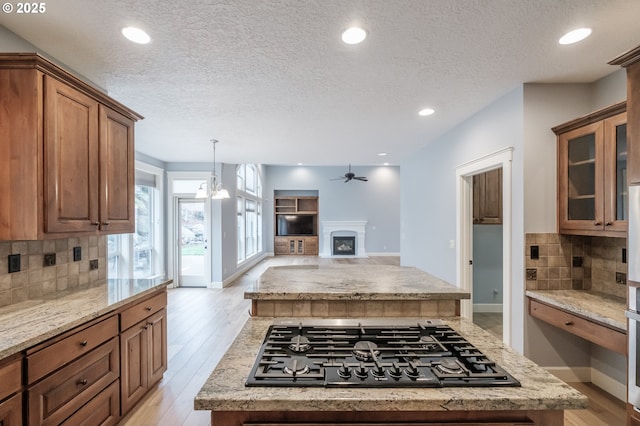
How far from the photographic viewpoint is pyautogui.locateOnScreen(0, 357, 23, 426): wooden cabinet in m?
1.28

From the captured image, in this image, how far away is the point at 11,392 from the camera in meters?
1.33

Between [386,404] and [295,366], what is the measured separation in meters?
0.31

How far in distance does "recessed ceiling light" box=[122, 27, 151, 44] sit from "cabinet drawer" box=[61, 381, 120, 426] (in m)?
2.24

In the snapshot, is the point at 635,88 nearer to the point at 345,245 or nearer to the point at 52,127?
the point at 52,127

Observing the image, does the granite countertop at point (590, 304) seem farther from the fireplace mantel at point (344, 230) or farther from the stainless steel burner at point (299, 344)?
the fireplace mantel at point (344, 230)

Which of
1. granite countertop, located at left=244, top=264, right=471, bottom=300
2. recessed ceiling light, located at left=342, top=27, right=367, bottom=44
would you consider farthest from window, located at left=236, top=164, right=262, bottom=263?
recessed ceiling light, located at left=342, top=27, right=367, bottom=44

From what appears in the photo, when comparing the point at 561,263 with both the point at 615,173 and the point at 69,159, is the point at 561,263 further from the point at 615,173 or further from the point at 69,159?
the point at 69,159

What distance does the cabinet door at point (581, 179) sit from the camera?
90.0 inches

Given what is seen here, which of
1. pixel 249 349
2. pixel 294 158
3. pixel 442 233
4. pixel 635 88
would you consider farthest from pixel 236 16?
pixel 294 158

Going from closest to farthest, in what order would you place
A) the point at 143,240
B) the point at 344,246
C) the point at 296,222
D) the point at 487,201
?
the point at 487,201 → the point at 143,240 → the point at 344,246 → the point at 296,222

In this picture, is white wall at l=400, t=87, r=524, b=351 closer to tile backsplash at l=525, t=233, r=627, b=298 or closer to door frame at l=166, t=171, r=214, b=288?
tile backsplash at l=525, t=233, r=627, b=298

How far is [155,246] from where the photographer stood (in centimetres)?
604

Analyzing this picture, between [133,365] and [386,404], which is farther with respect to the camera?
[133,365]

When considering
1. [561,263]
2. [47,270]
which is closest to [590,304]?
[561,263]
